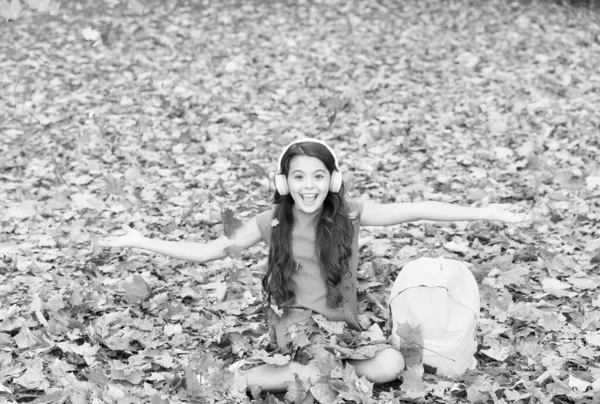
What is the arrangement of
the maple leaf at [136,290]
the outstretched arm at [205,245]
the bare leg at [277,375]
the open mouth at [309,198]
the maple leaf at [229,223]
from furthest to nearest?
the maple leaf at [136,290] → the maple leaf at [229,223] → the outstretched arm at [205,245] → the open mouth at [309,198] → the bare leg at [277,375]

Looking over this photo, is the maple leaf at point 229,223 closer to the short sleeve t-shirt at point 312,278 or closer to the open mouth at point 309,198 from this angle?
the short sleeve t-shirt at point 312,278

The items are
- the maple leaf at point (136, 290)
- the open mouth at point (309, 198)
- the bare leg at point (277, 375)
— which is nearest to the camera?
the bare leg at point (277, 375)

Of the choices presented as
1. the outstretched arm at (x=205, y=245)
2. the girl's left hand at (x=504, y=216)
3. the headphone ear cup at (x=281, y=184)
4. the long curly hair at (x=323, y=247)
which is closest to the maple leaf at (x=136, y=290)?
the outstretched arm at (x=205, y=245)

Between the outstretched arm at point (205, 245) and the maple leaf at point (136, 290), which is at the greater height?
the outstretched arm at point (205, 245)

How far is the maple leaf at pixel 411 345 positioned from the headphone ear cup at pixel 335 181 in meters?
0.66

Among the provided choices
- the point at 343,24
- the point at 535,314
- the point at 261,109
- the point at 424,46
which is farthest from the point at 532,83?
the point at 535,314

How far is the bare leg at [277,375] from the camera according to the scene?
341 cm

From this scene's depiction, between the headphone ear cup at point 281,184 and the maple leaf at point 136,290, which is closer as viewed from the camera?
the headphone ear cup at point 281,184

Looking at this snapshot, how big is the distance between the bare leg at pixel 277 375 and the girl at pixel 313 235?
129 millimetres

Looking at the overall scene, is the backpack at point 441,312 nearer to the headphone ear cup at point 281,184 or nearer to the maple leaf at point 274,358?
the maple leaf at point 274,358

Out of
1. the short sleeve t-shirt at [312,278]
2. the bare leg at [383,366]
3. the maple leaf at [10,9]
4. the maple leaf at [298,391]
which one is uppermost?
the maple leaf at [10,9]

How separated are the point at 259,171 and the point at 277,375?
2.50m

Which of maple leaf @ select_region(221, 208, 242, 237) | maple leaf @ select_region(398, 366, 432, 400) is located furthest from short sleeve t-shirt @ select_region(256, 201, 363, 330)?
maple leaf @ select_region(398, 366, 432, 400)

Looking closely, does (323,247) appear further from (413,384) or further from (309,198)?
(413,384)
